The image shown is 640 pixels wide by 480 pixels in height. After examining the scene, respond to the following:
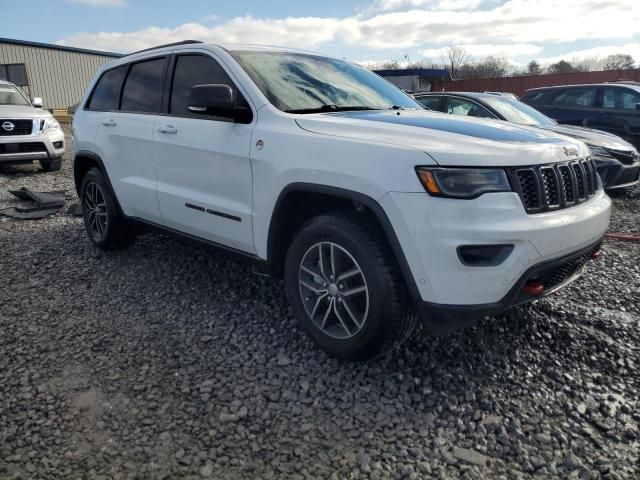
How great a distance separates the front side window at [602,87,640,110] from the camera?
934 centimetres

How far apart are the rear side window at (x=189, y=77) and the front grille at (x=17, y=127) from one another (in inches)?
279

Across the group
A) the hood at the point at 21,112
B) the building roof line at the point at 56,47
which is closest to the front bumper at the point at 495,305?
the hood at the point at 21,112

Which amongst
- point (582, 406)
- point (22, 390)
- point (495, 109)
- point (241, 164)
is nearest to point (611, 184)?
point (495, 109)

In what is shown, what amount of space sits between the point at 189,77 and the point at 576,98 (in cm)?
852

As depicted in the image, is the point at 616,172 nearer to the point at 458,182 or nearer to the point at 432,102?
the point at 432,102

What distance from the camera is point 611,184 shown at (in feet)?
22.9

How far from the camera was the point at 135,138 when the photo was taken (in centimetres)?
414

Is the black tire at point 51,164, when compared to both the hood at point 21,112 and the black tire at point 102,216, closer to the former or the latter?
the hood at point 21,112

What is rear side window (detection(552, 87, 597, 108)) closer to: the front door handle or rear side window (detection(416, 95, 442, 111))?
rear side window (detection(416, 95, 442, 111))

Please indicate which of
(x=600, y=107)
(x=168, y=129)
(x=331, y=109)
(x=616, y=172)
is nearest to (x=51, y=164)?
(x=168, y=129)

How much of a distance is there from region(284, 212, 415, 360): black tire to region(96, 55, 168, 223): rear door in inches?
63.7

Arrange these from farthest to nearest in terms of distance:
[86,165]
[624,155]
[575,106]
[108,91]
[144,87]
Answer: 1. [575,106]
2. [624,155]
3. [86,165]
4. [108,91]
5. [144,87]

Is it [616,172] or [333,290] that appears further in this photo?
[616,172]

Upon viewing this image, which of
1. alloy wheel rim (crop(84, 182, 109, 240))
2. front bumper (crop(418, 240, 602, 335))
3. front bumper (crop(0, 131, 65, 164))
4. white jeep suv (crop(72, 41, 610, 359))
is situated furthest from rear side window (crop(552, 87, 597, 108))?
front bumper (crop(0, 131, 65, 164))
